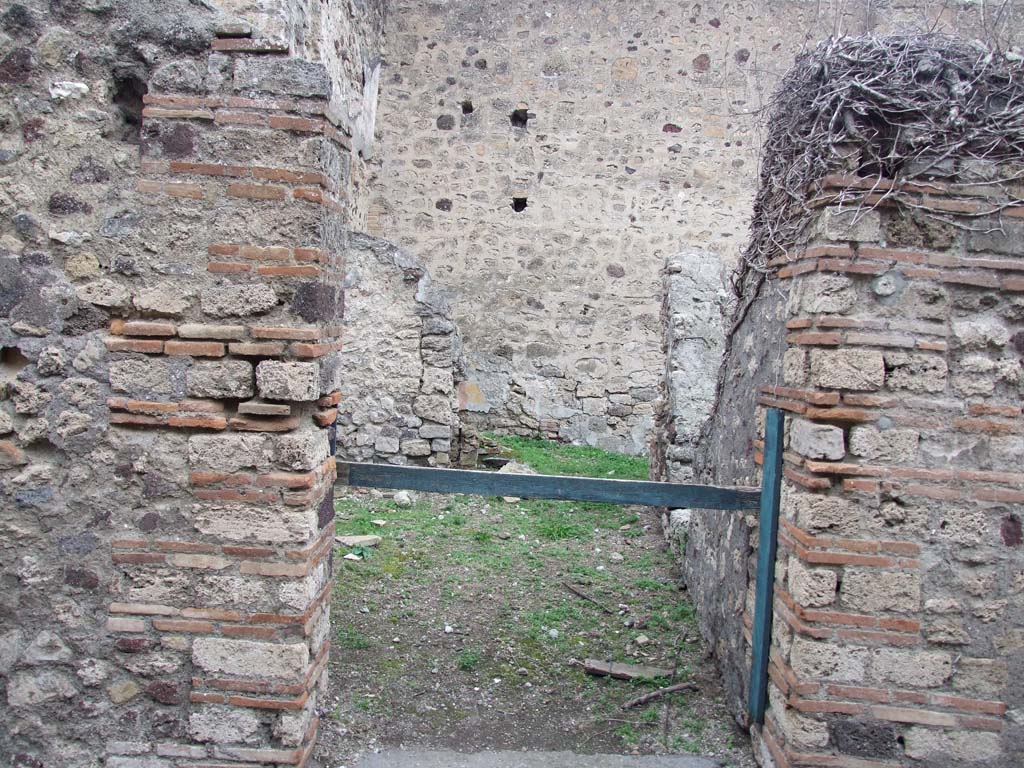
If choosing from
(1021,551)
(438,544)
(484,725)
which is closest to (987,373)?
(1021,551)

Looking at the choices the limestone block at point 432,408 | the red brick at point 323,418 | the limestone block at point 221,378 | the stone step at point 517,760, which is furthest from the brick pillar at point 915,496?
the limestone block at point 432,408

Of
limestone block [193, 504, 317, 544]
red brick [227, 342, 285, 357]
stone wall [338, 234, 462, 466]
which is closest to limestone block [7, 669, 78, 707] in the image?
limestone block [193, 504, 317, 544]

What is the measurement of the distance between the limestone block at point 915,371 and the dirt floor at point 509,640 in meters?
1.63

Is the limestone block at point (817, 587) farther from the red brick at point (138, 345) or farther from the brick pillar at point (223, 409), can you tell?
the red brick at point (138, 345)

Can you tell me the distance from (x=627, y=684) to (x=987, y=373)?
2087 mm

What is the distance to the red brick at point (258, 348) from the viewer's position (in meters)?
2.60

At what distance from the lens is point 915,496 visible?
2.66 metres

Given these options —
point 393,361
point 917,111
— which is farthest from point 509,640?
→ point 393,361

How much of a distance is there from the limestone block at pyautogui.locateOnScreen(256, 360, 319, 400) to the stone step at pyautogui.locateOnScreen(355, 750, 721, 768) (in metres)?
1.48

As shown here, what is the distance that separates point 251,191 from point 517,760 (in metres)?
2.39

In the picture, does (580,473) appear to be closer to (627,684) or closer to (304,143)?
(627,684)

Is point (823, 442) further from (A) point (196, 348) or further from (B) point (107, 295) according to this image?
(B) point (107, 295)

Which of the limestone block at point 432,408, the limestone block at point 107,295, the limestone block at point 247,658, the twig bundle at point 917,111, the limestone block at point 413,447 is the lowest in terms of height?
the limestone block at point 247,658

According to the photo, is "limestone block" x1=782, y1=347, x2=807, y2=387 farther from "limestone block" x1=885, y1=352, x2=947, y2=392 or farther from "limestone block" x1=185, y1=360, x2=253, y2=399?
"limestone block" x1=185, y1=360, x2=253, y2=399
